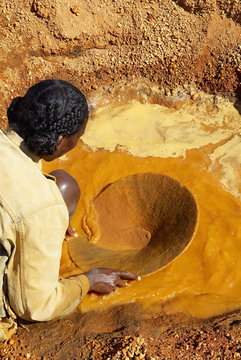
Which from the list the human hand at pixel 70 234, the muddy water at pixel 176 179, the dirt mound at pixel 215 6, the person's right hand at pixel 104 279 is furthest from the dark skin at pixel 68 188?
the dirt mound at pixel 215 6

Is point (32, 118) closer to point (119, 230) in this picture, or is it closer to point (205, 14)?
point (119, 230)

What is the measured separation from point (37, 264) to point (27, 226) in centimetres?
19

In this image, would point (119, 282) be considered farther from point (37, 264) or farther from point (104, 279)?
point (37, 264)

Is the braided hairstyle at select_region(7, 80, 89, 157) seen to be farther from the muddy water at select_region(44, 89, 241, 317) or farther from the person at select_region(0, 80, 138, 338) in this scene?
the muddy water at select_region(44, 89, 241, 317)

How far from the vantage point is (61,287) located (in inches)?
81.9

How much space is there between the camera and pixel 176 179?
3240 mm

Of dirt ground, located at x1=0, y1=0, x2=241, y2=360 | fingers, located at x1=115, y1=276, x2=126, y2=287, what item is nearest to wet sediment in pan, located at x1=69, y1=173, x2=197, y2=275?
fingers, located at x1=115, y1=276, x2=126, y2=287

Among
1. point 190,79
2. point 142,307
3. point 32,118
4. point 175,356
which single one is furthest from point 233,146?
point 32,118

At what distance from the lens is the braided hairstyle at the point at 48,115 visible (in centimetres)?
170

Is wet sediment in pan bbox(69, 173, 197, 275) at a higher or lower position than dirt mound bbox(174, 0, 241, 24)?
lower

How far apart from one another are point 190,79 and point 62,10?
1.32 m

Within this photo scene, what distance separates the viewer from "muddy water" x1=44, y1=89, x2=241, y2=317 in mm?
2625

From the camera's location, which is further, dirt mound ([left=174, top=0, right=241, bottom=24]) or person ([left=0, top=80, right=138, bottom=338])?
dirt mound ([left=174, top=0, right=241, bottom=24])

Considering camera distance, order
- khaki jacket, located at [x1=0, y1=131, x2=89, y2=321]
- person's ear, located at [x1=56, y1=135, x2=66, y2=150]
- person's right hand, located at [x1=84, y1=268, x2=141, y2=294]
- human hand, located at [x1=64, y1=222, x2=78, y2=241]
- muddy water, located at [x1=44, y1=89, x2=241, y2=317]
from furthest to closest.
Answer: human hand, located at [x1=64, y1=222, x2=78, y2=241] → muddy water, located at [x1=44, y1=89, x2=241, y2=317] → person's right hand, located at [x1=84, y1=268, x2=141, y2=294] → person's ear, located at [x1=56, y1=135, x2=66, y2=150] → khaki jacket, located at [x1=0, y1=131, x2=89, y2=321]
